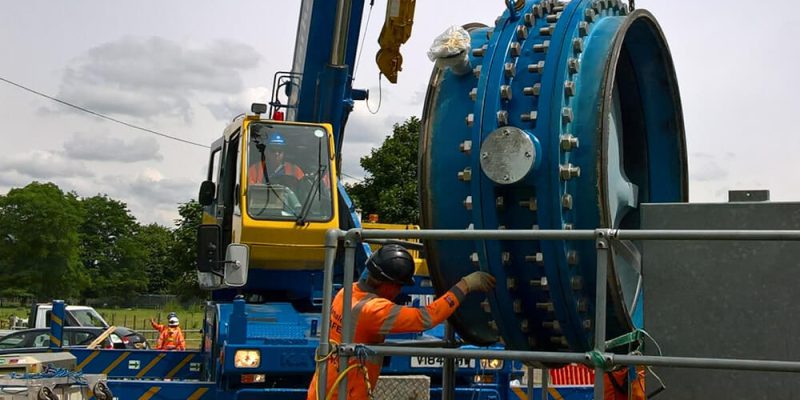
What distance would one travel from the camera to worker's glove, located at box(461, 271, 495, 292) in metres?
4.39

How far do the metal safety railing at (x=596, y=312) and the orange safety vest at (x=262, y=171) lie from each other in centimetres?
511

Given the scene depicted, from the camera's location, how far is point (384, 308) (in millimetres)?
4766

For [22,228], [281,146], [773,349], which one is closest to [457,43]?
[773,349]

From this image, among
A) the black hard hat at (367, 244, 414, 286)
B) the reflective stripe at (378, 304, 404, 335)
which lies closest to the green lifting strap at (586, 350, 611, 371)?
the reflective stripe at (378, 304, 404, 335)

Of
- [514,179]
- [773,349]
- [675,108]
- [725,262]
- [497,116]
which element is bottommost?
[773,349]

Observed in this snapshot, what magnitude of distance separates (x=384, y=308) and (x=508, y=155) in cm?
103

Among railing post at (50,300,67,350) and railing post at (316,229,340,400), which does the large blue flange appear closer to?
railing post at (316,229,340,400)

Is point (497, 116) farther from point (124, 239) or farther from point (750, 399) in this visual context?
point (124, 239)

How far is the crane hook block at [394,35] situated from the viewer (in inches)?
400

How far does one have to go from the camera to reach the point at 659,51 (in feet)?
18.1

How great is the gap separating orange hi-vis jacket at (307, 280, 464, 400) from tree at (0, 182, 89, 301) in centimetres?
7454

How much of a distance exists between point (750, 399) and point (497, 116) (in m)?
1.58

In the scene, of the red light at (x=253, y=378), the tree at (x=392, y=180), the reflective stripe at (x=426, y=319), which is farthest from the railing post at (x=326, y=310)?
the tree at (x=392, y=180)

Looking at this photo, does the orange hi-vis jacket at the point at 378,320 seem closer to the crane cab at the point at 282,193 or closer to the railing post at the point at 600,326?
the railing post at the point at 600,326
